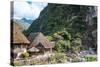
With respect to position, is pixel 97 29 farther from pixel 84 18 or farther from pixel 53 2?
pixel 53 2

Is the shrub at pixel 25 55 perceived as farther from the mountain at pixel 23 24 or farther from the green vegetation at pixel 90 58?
the green vegetation at pixel 90 58

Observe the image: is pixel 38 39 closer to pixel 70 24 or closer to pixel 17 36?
pixel 17 36

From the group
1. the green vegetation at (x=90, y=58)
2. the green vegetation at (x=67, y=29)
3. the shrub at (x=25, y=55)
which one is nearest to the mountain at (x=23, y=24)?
the green vegetation at (x=67, y=29)

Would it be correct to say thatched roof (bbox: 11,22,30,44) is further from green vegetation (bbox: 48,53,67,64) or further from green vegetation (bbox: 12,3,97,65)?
green vegetation (bbox: 48,53,67,64)

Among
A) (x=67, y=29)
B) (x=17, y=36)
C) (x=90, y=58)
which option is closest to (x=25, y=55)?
(x=17, y=36)

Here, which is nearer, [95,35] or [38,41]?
[38,41]
